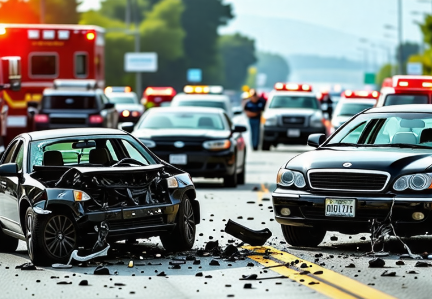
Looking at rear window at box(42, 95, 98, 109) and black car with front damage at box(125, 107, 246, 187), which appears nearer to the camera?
black car with front damage at box(125, 107, 246, 187)

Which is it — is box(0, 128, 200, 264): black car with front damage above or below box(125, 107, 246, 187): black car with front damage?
above

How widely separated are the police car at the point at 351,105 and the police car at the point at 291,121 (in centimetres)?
129

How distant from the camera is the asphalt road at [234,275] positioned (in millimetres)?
9516

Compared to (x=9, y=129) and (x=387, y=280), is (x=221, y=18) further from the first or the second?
(x=387, y=280)

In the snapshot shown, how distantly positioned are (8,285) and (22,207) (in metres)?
1.70

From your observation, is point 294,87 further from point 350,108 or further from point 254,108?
point 350,108

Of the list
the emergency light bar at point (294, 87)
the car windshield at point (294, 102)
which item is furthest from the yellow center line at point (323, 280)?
the emergency light bar at point (294, 87)

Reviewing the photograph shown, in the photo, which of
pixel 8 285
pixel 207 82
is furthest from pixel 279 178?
pixel 207 82

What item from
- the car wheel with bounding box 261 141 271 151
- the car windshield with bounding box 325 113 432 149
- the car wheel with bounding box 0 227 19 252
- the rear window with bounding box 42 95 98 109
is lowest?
the car wheel with bounding box 261 141 271 151

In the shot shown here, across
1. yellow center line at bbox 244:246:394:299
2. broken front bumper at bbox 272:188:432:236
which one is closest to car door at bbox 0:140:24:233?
yellow center line at bbox 244:246:394:299

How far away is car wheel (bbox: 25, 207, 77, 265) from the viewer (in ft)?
36.5

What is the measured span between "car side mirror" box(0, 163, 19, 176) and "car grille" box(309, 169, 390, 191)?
9.19 ft

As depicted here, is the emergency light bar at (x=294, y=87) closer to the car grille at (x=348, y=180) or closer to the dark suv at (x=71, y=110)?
the dark suv at (x=71, y=110)

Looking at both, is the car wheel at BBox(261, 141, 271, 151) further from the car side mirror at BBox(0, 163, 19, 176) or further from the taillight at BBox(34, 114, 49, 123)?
the car side mirror at BBox(0, 163, 19, 176)
